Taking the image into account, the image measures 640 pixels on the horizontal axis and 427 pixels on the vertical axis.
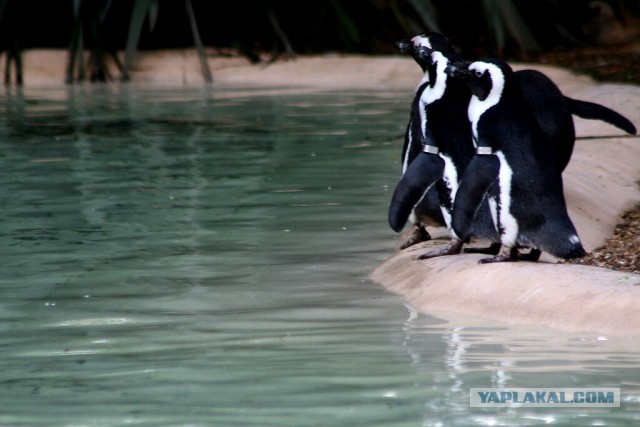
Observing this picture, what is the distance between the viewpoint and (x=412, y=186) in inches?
203

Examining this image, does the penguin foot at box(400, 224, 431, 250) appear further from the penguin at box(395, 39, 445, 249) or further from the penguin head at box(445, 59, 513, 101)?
the penguin head at box(445, 59, 513, 101)

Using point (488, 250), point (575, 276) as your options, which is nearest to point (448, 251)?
point (488, 250)

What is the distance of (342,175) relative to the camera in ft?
26.0

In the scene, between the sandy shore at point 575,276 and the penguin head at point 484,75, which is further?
the penguin head at point 484,75

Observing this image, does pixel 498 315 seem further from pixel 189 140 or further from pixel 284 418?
pixel 189 140

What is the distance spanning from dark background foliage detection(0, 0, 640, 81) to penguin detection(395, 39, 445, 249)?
971cm

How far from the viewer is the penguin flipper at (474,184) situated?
479cm

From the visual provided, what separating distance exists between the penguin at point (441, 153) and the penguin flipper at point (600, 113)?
1.44ft

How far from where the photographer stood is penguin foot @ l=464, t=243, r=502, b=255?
5182 mm

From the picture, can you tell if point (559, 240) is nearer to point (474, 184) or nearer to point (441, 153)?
point (474, 184)

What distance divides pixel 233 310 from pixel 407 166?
47.9 inches

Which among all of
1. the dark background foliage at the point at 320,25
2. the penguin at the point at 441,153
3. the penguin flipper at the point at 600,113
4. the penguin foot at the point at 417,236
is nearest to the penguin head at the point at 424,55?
the penguin at the point at 441,153

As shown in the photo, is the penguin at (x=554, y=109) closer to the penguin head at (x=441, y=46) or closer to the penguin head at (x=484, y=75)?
the penguin head at (x=441, y=46)

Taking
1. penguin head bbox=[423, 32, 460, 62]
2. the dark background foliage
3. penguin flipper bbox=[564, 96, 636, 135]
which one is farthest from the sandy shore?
the dark background foliage
